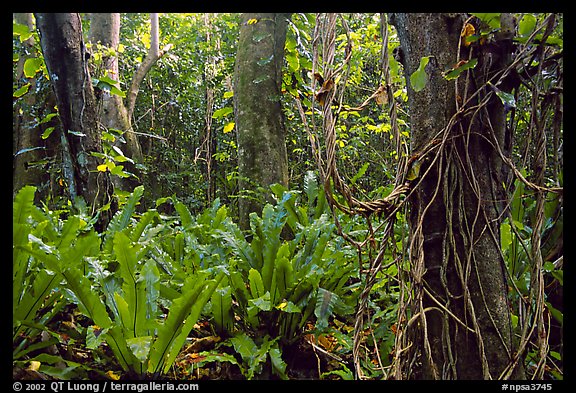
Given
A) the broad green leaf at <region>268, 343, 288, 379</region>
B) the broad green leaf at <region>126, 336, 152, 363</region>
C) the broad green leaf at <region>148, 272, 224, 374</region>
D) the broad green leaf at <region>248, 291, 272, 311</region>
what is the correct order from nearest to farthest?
the broad green leaf at <region>126, 336, 152, 363</region> → the broad green leaf at <region>148, 272, 224, 374</region> → the broad green leaf at <region>268, 343, 288, 379</region> → the broad green leaf at <region>248, 291, 272, 311</region>

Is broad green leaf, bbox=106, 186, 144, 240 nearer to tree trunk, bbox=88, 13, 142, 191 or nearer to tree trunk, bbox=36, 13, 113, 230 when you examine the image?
tree trunk, bbox=36, 13, 113, 230

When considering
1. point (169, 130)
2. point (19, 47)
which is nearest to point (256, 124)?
point (19, 47)

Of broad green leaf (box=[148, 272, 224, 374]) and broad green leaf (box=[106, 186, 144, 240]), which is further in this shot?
broad green leaf (box=[106, 186, 144, 240])

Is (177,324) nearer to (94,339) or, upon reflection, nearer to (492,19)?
(94,339)

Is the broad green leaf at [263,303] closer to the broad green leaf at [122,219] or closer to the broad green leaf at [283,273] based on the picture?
the broad green leaf at [283,273]

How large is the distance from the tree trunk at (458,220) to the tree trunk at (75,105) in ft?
6.80

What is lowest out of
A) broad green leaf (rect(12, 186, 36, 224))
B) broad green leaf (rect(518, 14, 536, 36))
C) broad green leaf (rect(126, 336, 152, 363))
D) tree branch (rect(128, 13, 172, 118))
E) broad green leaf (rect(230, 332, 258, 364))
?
broad green leaf (rect(230, 332, 258, 364))

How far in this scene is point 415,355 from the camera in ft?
4.13

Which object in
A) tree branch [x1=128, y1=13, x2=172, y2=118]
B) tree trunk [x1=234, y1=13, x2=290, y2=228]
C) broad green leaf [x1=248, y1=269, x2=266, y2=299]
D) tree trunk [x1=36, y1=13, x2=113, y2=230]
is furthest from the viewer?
tree branch [x1=128, y1=13, x2=172, y2=118]

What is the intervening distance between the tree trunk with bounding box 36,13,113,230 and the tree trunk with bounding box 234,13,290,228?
1050mm

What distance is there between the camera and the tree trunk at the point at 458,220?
1197 mm

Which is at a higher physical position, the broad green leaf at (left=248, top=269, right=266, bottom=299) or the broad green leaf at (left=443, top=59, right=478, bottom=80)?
the broad green leaf at (left=443, top=59, right=478, bottom=80)

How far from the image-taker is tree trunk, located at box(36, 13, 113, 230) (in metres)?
2.39

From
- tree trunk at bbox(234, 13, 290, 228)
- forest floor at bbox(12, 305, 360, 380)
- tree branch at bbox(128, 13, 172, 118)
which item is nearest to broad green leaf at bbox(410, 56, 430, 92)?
forest floor at bbox(12, 305, 360, 380)
